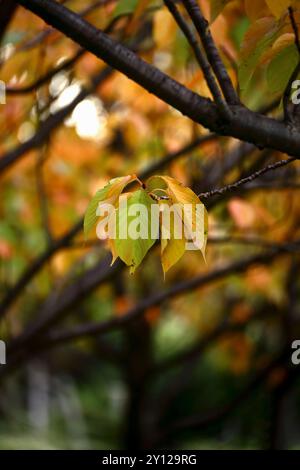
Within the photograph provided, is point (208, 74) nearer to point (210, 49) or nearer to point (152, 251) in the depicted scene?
point (210, 49)

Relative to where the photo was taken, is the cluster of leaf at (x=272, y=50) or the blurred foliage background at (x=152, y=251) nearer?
the cluster of leaf at (x=272, y=50)

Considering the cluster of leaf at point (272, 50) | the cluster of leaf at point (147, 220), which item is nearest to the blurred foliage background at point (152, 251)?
the cluster of leaf at point (272, 50)

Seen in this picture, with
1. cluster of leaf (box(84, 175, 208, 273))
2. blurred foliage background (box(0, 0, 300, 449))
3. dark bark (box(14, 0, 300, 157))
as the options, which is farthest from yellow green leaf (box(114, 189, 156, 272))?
blurred foliage background (box(0, 0, 300, 449))

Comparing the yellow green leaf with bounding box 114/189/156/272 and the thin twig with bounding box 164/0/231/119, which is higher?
the thin twig with bounding box 164/0/231/119

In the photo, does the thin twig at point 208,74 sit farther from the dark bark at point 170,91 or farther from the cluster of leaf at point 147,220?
the cluster of leaf at point 147,220

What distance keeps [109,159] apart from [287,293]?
1050mm

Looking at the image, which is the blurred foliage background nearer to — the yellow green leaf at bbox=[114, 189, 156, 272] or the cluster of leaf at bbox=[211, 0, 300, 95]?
the cluster of leaf at bbox=[211, 0, 300, 95]

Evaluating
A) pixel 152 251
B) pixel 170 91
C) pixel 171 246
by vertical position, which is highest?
pixel 152 251

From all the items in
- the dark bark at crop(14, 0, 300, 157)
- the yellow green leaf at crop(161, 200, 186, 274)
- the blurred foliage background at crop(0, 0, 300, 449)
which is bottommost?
the yellow green leaf at crop(161, 200, 186, 274)

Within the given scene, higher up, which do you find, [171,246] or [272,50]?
[272,50]

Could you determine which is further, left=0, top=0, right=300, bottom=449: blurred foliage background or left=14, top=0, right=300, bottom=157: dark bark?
left=0, top=0, right=300, bottom=449: blurred foliage background

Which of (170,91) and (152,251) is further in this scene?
(152,251)

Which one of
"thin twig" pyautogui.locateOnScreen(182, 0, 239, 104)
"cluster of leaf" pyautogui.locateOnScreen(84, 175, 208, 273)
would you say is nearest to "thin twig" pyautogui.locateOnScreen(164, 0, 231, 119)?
"thin twig" pyautogui.locateOnScreen(182, 0, 239, 104)

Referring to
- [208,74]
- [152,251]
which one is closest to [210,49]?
[208,74]
